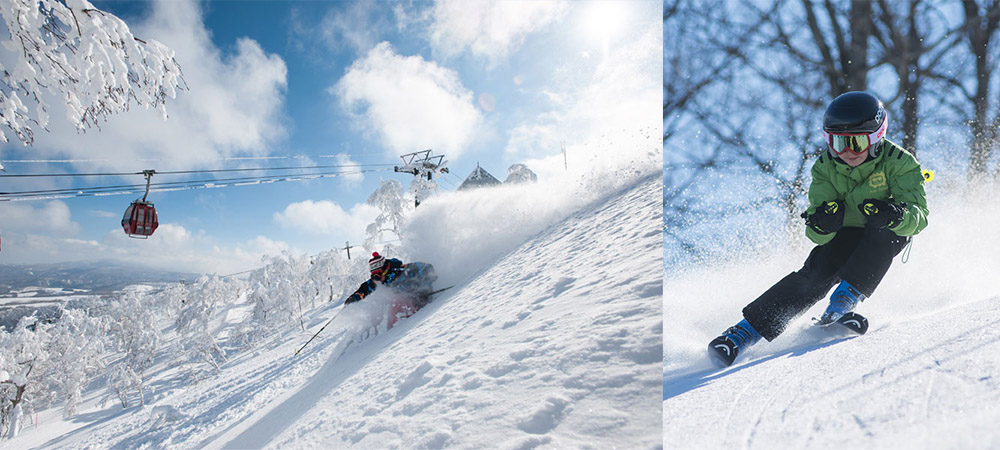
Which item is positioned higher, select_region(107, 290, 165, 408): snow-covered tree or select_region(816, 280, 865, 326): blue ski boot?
select_region(816, 280, 865, 326): blue ski boot

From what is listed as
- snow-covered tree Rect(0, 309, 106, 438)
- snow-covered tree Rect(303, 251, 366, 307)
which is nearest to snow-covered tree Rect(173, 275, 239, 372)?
snow-covered tree Rect(0, 309, 106, 438)

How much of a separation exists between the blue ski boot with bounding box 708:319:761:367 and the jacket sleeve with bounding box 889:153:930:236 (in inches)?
23.4

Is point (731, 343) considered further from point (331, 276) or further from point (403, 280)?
point (331, 276)

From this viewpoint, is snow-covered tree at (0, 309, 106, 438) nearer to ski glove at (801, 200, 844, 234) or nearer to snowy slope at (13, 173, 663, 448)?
snowy slope at (13, 173, 663, 448)

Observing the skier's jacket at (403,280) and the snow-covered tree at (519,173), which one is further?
the snow-covered tree at (519,173)

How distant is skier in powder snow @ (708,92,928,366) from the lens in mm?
1234

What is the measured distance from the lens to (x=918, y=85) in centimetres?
123

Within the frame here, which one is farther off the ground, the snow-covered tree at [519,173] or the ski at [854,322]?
the snow-covered tree at [519,173]

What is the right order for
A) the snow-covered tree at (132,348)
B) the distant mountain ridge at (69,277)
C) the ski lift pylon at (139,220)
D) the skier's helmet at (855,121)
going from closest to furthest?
the skier's helmet at (855,121) → the ski lift pylon at (139,220) → the snow-covered tree at (132,348) → the distant mountain ridge at (69,277)

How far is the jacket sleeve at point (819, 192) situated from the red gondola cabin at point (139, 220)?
9.06 m

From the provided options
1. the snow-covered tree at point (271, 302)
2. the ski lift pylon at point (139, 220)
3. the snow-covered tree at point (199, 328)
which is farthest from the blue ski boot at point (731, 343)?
the snow-covered tree at point (199, 328)

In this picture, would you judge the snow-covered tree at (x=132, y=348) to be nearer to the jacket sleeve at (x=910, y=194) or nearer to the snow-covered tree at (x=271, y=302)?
the snow-covered tree at (x=271, y=302)

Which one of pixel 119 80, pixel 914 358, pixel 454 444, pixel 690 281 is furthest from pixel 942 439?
pixel 119 80

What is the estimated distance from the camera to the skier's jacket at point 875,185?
1294mm
